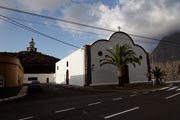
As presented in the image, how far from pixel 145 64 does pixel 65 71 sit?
1555cm

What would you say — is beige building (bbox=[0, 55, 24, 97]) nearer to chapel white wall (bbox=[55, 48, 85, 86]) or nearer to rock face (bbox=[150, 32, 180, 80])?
chapel white wall (bbox=[55, 48, 85, 86])

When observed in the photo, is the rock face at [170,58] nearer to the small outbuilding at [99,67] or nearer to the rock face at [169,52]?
the rock face at [169,52]

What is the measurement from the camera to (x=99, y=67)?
36.3 meters

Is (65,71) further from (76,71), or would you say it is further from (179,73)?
(179,73)

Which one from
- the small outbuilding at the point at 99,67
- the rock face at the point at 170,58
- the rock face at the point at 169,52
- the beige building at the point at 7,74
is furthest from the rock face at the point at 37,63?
the rock face at the point at 169,52

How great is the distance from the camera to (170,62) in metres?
147

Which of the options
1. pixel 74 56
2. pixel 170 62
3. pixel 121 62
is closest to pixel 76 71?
pixel 74 56

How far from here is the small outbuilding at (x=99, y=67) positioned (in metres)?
35.5

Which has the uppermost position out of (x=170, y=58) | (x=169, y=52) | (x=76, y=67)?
(x=169, y=52)

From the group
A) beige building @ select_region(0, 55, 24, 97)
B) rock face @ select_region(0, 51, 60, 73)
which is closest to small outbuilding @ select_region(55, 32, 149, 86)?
beige building @ select_region(0, 55, 24, 97)

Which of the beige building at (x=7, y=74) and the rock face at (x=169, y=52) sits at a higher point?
the rock face at (x=169, y=52)

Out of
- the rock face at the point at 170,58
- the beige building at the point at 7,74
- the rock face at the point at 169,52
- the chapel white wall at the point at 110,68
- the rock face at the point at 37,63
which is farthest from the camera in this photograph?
the rock face at the point at 169,52

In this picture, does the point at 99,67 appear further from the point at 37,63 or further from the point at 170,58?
the point at 170,58

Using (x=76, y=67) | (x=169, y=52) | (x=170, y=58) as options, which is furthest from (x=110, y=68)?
(x=169, y=52)
